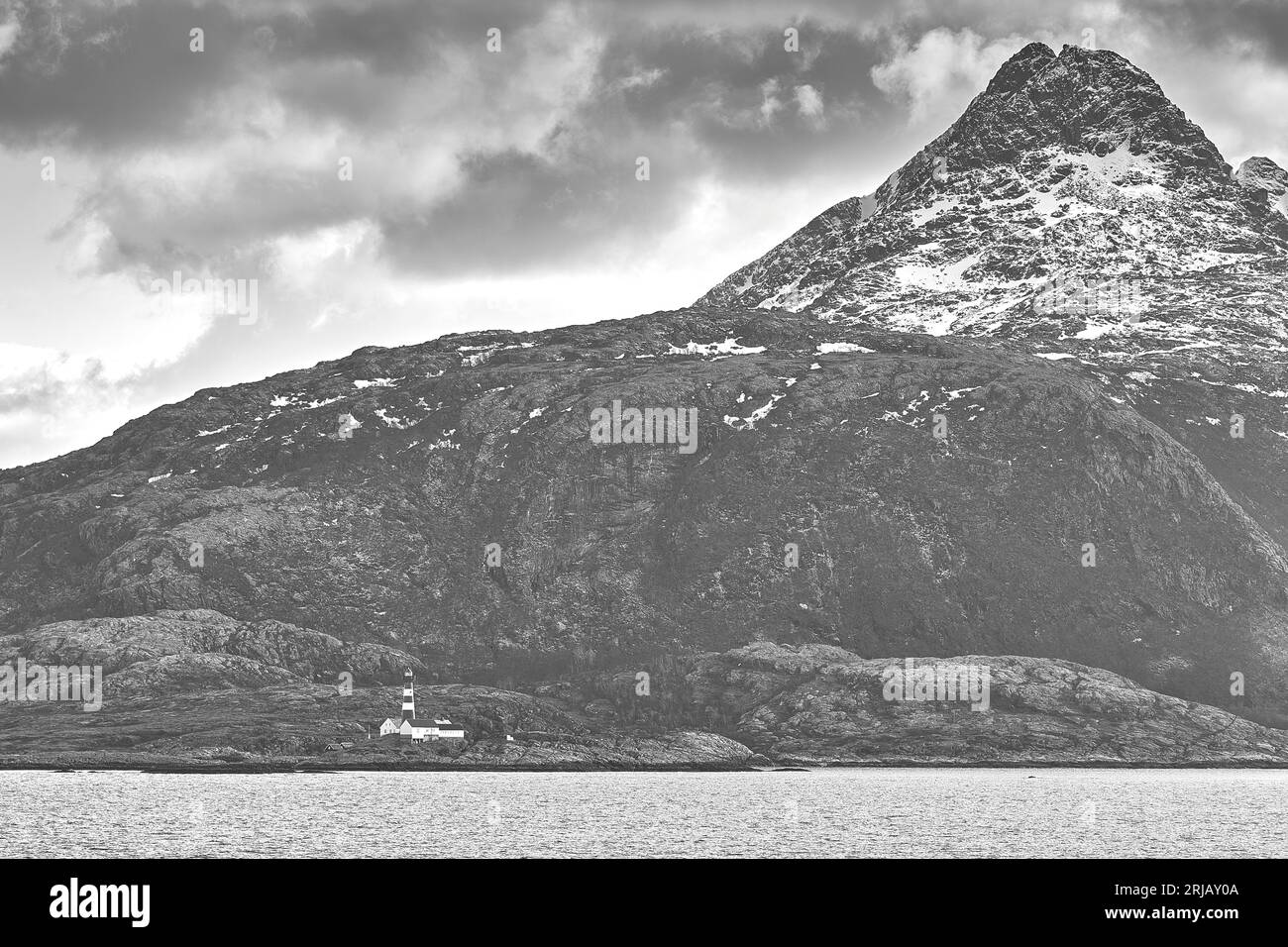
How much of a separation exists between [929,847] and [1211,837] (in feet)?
107

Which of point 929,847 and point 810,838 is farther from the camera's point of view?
point 810,838
